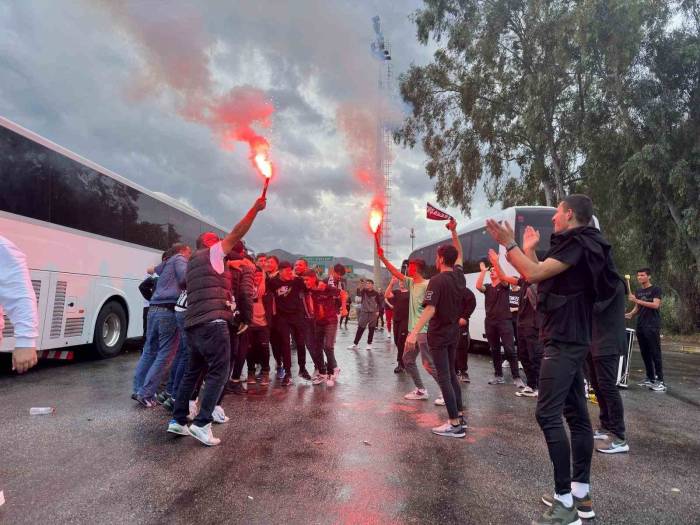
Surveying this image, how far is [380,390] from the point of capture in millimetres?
7320

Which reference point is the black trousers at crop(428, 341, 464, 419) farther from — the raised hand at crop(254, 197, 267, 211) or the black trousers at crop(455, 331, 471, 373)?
the black trousers at crop(455, 331, 471, 373)

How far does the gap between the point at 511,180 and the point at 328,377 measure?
1901cm

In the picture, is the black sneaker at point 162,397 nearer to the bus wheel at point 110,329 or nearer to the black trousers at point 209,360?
the black trousers at point 209,360

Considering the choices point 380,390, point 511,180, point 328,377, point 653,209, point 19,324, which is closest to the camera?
point 19,324

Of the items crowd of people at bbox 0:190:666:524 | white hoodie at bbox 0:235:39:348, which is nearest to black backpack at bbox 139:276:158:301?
crowd of people at bbox 0:190:666:524

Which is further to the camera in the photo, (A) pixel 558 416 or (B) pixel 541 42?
(B) pixel 541 42

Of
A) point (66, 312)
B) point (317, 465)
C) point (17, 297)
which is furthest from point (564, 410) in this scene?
point (66, 312)

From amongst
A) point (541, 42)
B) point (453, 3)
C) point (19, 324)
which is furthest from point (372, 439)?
Answer: point (453, 3)

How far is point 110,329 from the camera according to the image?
1034 centimetres

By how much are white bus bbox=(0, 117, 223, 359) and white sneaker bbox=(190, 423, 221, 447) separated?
4.14 meters

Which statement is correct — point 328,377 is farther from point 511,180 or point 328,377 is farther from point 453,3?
point 453,3

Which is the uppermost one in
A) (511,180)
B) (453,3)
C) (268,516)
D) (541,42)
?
(453,3)

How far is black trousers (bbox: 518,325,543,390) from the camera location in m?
6.88

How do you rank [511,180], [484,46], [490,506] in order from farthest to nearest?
[511,180], [484,46], [490,506]
